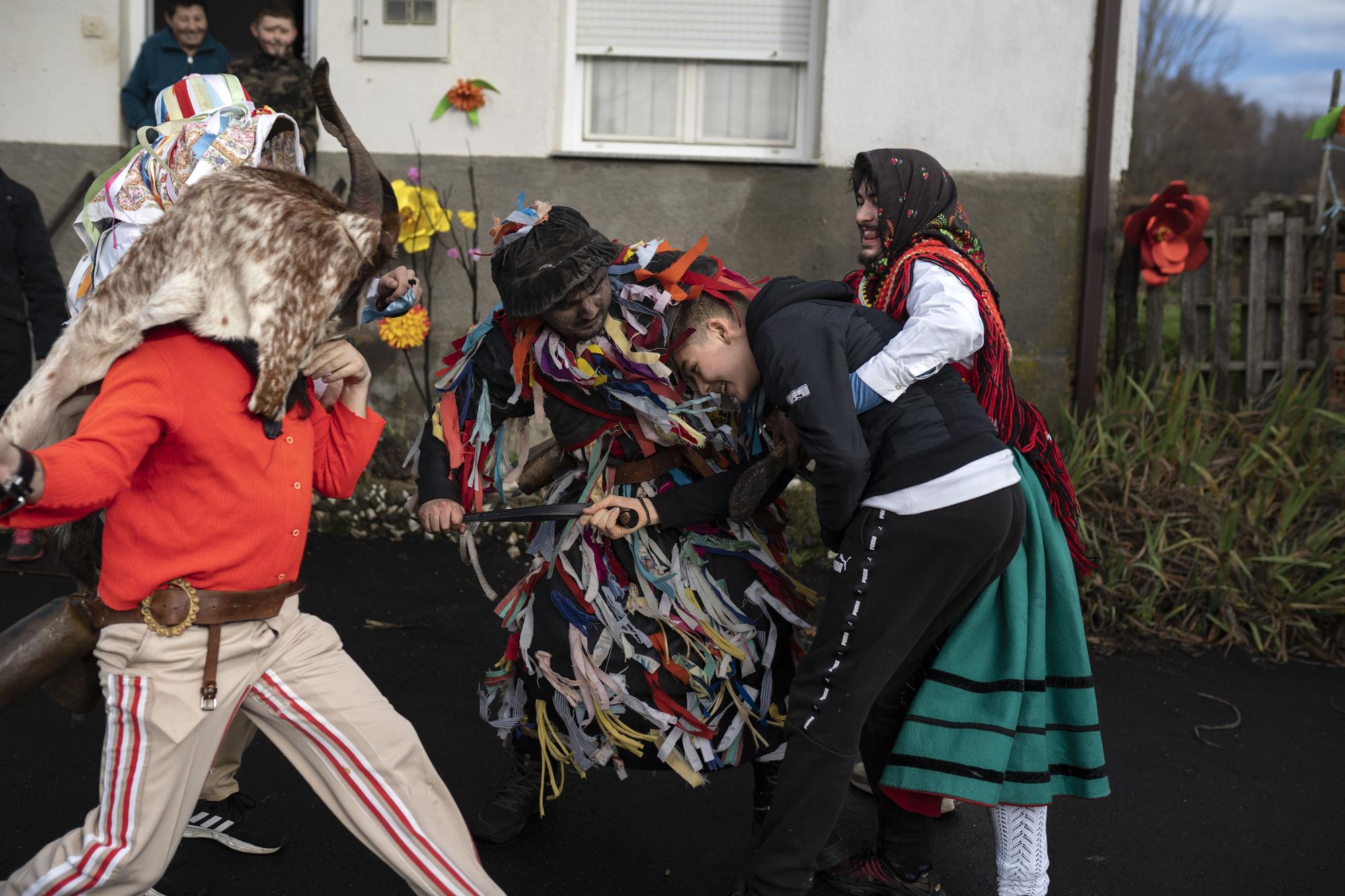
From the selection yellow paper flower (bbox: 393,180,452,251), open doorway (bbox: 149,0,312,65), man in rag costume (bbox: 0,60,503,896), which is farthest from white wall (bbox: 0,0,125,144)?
man in rag costume (bbox: 0,60,503,896)

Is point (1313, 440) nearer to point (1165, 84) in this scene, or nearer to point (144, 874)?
point (144, 874)

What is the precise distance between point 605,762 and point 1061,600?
1237 mm

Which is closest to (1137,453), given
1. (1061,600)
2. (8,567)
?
(1061,600)

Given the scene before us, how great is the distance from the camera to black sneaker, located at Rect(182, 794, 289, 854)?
320 cm

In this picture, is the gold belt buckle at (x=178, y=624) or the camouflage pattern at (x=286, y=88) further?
the camouflage pattern at (x=286, y=88)

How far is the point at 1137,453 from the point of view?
568 cm

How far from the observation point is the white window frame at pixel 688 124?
6641 mm

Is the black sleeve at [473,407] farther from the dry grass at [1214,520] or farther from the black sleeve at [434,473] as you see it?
the dry grass at [1214,520]

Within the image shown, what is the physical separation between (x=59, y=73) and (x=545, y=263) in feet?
17.1

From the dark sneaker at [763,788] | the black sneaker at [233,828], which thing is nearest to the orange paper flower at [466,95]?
the black sneaker at [233,828]

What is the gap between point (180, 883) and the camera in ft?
9.75

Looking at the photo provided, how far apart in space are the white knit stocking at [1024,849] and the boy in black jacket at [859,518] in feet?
1.54

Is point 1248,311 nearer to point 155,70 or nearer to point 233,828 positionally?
point 233,828

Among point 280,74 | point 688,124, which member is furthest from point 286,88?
point 688,124
